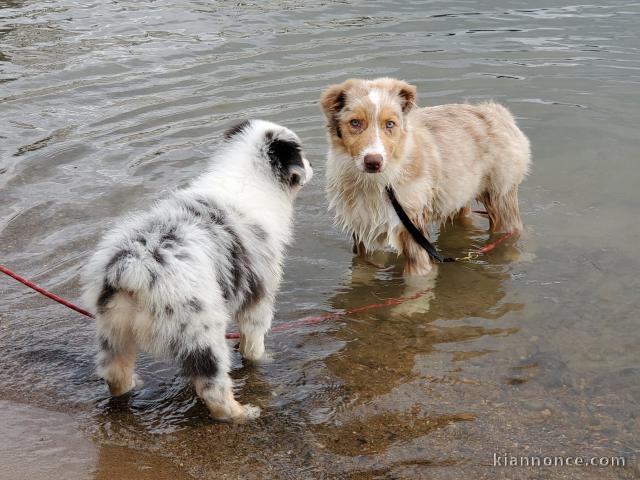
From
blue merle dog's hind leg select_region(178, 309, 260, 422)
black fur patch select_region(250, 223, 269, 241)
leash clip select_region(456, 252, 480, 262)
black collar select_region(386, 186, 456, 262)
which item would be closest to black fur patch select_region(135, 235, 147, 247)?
blue merle dog's hind leg select_region(178, 309, 260, 422)

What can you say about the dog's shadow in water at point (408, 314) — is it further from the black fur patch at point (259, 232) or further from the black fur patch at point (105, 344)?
the black fur patch at point (105, 344)

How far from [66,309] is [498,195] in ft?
14.2

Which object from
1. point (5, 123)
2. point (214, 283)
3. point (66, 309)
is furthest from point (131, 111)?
point (214, 283)

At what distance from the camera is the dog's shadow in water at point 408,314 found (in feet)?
17.5

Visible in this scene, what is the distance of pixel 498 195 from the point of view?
23.9 feet

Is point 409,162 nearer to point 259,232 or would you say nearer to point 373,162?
point 373,162

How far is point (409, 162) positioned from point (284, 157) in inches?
67.0

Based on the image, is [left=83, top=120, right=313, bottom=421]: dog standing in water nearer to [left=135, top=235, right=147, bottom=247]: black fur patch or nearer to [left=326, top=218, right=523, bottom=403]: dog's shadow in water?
[left=135, top=235, right=147, bottom=247]: black fur patch

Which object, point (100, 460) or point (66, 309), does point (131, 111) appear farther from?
point (100, 460)

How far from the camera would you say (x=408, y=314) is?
6145 millimetres

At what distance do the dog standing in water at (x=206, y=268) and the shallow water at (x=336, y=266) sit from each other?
0.43m

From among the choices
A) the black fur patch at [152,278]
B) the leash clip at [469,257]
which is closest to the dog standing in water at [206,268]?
the black fur patch at [152,278]

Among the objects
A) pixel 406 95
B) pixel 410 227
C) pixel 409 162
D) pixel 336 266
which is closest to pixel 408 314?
pixel 410 227

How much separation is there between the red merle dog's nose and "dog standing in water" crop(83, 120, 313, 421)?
2.30ft
